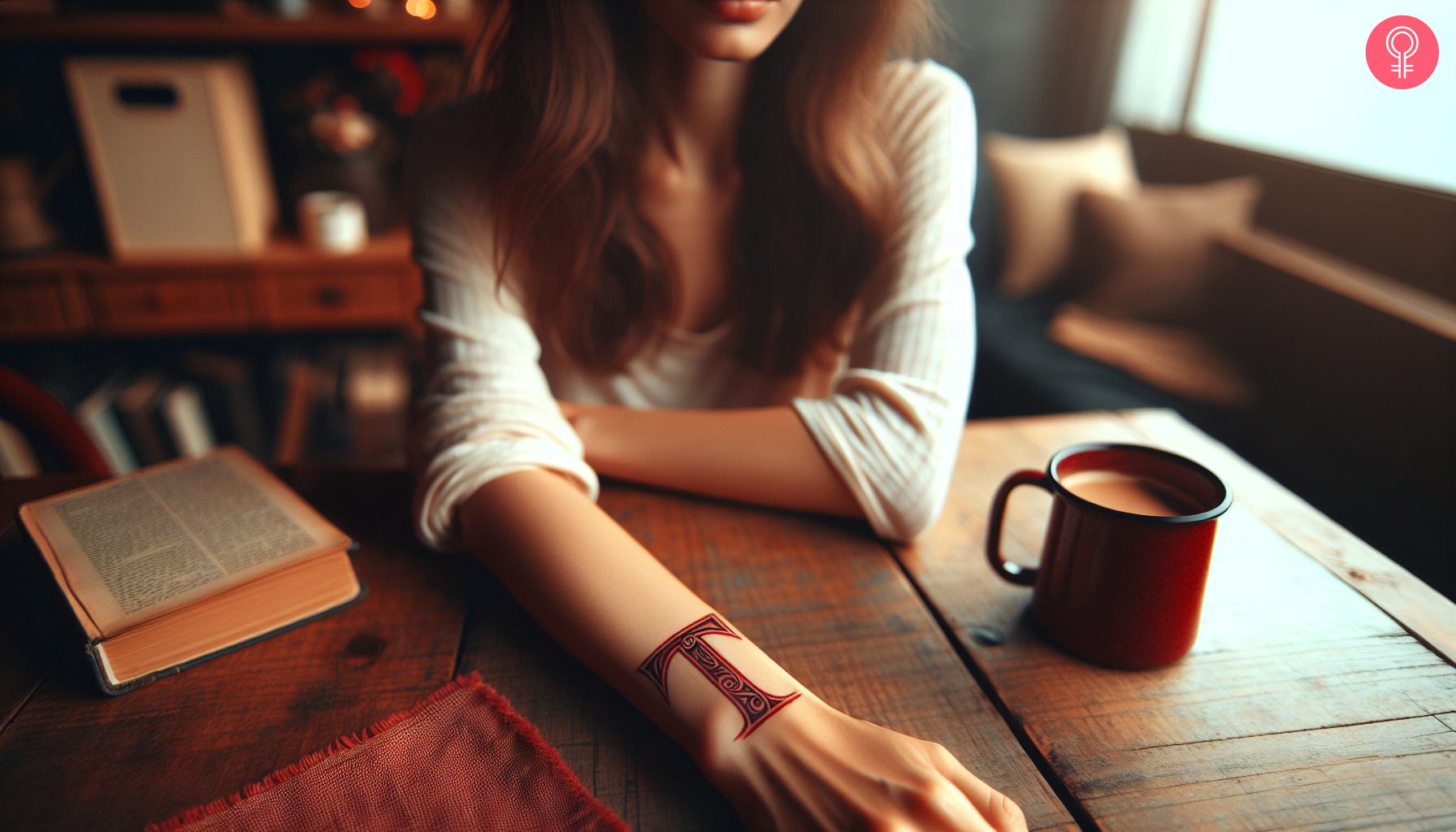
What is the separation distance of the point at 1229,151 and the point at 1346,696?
2.49m

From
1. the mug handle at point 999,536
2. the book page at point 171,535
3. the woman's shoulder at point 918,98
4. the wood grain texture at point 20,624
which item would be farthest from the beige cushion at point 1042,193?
the wood grain texture at point 20,624

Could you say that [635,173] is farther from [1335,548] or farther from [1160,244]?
[1160,244]

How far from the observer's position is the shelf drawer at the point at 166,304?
1852 millimetres

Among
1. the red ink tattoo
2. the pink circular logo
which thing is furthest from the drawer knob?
the pink circular logo

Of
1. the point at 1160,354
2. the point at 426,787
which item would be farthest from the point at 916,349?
the point at 1160,354

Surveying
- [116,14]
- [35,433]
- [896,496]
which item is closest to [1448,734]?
[896,496]

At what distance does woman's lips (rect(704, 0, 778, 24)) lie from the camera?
2.27 ft

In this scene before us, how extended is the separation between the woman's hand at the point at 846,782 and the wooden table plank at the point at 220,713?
0.22 metres

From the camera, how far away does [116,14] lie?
173cm

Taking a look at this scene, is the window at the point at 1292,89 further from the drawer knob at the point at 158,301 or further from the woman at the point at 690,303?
the drawer knob at the point at 158,301

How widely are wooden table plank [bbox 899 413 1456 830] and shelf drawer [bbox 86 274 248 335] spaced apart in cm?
185

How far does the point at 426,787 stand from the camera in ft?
1.45

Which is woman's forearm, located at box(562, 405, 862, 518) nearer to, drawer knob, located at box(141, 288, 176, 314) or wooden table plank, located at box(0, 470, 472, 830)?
wooden table plank, located at box(0, 470, 472, 830)

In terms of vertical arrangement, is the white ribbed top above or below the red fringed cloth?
above
